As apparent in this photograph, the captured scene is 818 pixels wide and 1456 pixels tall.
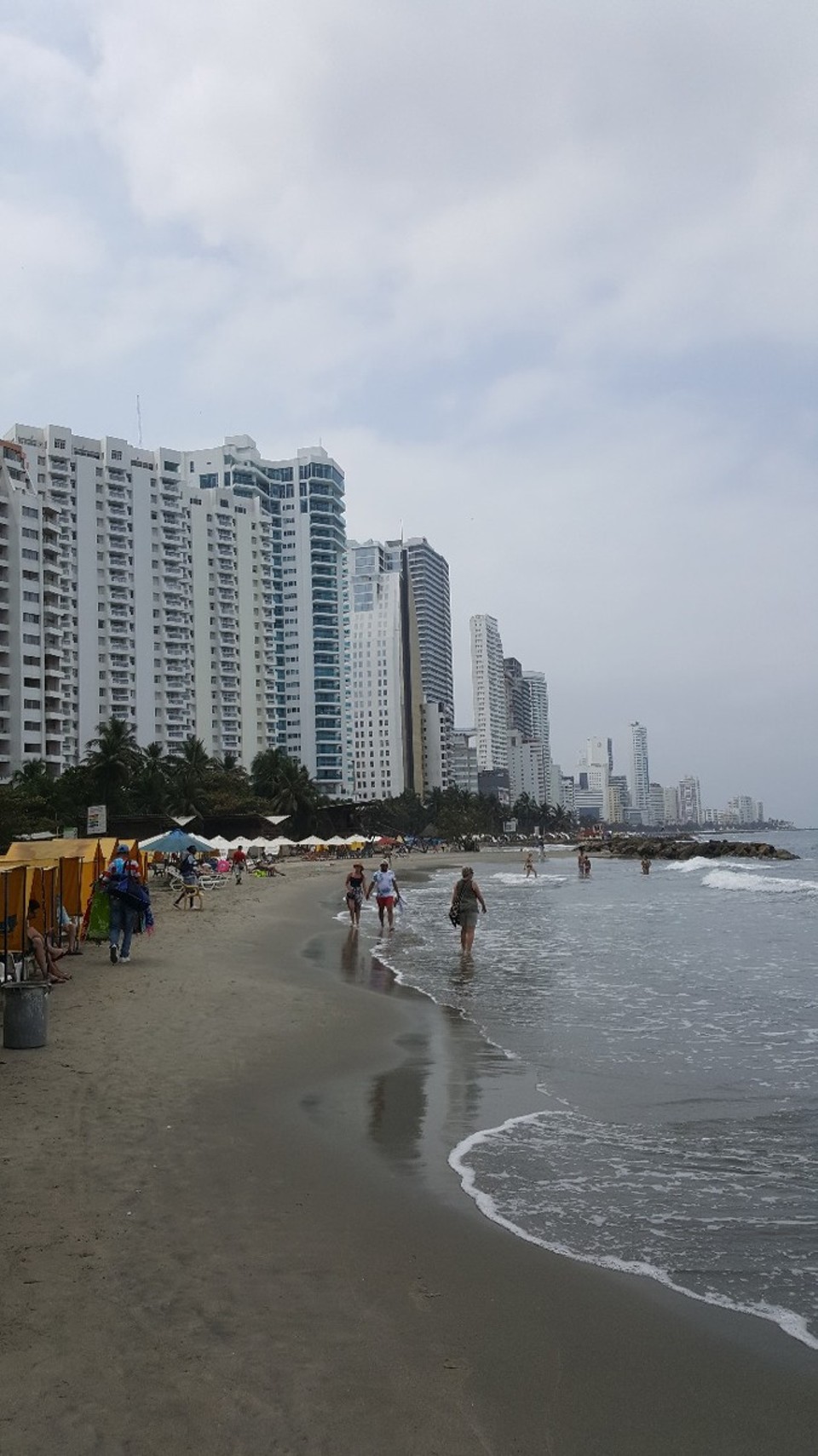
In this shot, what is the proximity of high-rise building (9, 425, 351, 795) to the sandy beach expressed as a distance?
3657 inches

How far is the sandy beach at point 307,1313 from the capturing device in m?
3.71

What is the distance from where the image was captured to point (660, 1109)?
8578 millimetres

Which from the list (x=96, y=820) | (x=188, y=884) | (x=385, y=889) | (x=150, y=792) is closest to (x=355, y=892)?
(x=385, y=889)

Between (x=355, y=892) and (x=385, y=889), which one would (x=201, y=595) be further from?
(x=385, y=889)

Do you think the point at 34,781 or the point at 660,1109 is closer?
the point at 660,1109

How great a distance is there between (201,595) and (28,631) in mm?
49089

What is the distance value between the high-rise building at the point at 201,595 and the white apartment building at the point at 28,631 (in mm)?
2166

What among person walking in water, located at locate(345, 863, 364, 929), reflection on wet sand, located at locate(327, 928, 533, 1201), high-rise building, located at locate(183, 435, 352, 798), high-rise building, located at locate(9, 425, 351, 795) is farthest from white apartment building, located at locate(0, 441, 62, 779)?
reflection on wet sand, located at locate(327, 928, 533, 1201)

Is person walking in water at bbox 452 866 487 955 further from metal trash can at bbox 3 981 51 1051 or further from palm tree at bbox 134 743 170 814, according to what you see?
palm tree at bbox 134 743 170 814

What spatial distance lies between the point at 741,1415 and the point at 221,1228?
2.89 meters

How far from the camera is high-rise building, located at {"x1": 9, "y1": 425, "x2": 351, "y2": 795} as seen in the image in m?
121

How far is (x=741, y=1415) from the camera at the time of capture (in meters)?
3.87

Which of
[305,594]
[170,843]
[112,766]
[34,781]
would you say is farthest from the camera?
[305,594]

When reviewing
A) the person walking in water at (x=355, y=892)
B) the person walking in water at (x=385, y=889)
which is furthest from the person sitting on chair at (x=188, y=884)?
the person walking in water at (x=385, y=889)
